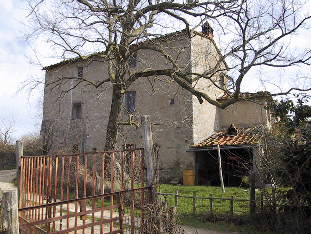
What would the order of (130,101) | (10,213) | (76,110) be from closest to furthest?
(10,213)
(130,101)
(76,110)

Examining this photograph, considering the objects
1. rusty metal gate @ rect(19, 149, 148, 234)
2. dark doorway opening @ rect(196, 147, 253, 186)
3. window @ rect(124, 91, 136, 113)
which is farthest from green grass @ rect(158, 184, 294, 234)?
window @ rect(124, 91, 136, 113)

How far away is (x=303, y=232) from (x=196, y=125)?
29.3 ft

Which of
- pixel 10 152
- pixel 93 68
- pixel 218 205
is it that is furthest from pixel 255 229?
pixel 10 152

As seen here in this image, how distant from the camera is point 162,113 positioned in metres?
14.9

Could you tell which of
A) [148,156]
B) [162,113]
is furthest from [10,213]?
[162,113]

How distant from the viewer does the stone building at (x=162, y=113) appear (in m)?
14.0

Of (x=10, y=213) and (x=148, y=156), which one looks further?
(x=148, y=156)

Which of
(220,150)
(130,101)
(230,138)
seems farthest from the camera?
(130,101)

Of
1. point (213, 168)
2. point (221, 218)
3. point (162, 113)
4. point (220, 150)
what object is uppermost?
point (162, 113)

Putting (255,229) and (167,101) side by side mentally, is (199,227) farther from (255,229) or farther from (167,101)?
(167,101)

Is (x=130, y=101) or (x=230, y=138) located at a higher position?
(x=130, y=101)

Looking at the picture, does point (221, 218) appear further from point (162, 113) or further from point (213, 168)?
point (162, 113)

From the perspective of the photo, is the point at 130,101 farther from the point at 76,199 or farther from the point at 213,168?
the point at 76,199

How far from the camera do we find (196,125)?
47.1ft
